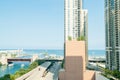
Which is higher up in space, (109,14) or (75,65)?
(109,14)

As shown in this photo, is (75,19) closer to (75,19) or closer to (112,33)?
(75,19)

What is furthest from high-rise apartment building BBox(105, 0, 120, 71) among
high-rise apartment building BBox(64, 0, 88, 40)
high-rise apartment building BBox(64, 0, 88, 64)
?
high-rise apartment building BBox(64, 0, 88, 40)

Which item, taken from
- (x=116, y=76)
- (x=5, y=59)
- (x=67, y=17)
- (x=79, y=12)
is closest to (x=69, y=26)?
(x=67, y=17)

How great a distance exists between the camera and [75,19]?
3544cm

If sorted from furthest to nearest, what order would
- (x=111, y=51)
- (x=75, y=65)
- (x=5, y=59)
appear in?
(x=5, y=59) < (x=111, y=51) < (x=75, y=65)

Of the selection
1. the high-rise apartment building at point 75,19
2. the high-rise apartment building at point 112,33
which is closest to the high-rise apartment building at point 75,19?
the high-rise apartment building at point 75,19

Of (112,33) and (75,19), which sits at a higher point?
(75,19)

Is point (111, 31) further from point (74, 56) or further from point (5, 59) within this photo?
point (5, 59)

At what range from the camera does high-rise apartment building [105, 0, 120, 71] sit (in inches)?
1181

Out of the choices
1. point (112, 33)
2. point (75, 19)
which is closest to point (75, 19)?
point (75, 19)

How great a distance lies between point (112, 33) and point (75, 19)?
21.2 ft

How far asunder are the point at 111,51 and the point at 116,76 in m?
6.48

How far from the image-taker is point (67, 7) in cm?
3531

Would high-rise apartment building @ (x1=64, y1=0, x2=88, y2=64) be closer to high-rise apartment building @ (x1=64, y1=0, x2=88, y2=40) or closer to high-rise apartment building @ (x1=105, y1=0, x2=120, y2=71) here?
high-rise apartment building @ (x1=64, y1=0, x2=88, y2=40)
